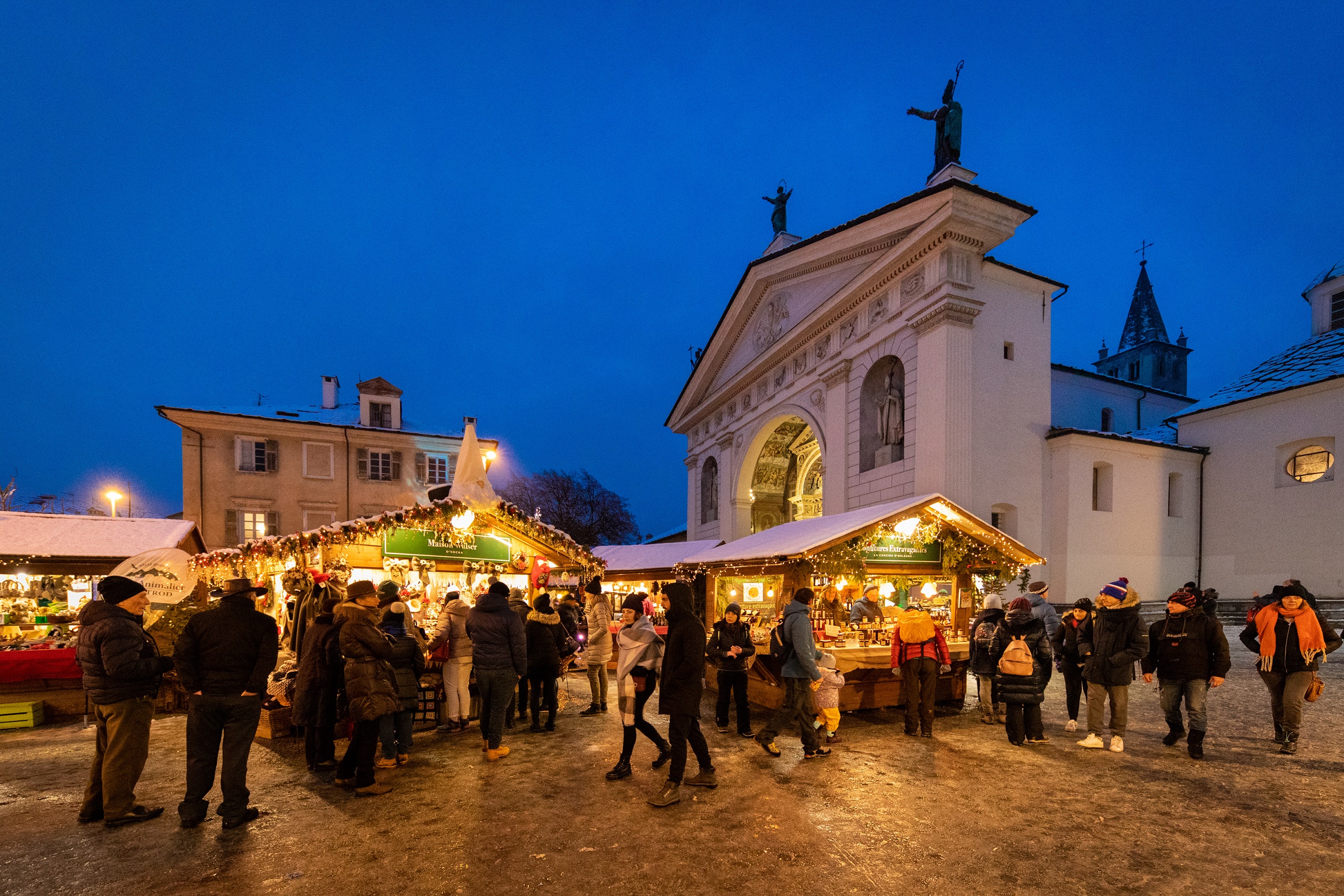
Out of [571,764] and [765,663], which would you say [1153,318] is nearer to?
[765,663]

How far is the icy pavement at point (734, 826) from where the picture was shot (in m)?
4.05

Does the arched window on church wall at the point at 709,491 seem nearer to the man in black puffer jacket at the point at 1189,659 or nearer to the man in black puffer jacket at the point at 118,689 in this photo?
the man in black puffer jacket at the point at 1189,659

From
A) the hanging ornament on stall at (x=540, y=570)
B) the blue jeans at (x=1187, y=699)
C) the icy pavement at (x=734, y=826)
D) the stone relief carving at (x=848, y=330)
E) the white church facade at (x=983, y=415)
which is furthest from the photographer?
the stone relief carving at (x=848, y=330)

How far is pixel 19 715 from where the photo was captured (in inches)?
324

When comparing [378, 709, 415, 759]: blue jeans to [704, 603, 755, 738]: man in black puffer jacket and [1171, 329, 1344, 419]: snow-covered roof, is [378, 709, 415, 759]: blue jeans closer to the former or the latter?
[704, 603, 755, 738]: man in black puffer jacket

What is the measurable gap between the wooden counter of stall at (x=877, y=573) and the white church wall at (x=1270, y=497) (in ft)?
41.7

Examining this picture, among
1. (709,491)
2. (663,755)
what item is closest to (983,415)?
(663,755)

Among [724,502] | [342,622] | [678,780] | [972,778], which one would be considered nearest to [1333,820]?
[972,778]

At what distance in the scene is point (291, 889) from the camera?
153 inches

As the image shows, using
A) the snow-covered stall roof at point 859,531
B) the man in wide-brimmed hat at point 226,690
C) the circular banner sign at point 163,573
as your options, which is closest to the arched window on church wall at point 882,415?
the snow-covered stall roof at point 859,531

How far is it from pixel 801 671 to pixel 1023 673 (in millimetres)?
2579

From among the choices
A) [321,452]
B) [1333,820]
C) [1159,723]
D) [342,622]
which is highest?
[321,452]

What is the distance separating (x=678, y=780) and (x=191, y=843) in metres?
3.55

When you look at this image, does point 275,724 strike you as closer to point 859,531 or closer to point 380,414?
point 859,531
